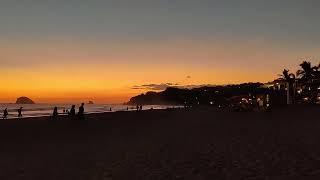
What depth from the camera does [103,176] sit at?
12.3 m

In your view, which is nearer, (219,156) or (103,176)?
(103,176)

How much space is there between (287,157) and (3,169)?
9019 millimetres

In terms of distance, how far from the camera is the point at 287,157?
14648 mm

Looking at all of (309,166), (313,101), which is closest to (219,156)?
(309,166)

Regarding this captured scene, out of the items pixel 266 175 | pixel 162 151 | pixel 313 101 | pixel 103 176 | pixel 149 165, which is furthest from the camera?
pixel 313 101

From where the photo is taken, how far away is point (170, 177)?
11695mm

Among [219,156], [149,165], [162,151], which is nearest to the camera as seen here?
[149,165]

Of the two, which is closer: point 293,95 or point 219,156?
point 219,156

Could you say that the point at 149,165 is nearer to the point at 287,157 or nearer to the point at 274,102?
the point at 287,157

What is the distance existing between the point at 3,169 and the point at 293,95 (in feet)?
353

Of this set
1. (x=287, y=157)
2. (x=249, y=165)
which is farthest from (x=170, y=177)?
(x=287, y=157)

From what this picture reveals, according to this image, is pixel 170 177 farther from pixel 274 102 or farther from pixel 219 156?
pixel 274 102

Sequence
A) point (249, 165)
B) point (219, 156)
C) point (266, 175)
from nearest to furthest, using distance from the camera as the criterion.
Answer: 1. point (266, 175)
2. point (249, 165)
3. point (219, 156)

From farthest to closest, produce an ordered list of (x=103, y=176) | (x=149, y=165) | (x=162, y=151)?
(x=162, y=151) < (x=149, y=165) < (x=103, y=176)
